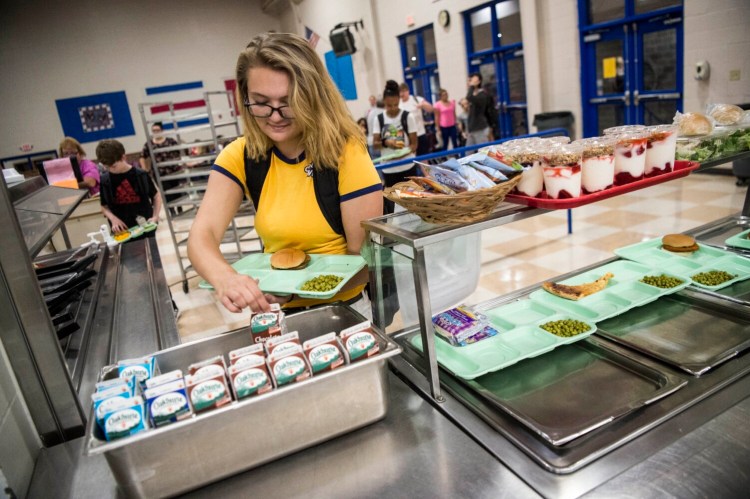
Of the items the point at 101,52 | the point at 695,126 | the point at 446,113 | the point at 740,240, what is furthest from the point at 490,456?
the point at 101,52

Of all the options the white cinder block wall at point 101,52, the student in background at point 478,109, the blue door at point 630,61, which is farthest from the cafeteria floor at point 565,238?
the white cinder block wall at point 101,52

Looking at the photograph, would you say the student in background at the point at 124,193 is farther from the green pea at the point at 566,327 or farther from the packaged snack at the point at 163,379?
the green pea at the point at 566,327

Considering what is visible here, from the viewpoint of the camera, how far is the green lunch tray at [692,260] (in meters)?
1.73

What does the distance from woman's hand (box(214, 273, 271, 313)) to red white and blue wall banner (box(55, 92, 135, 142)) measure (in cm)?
1460

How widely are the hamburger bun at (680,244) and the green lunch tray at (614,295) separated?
20cm

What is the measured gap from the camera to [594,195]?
1280mm

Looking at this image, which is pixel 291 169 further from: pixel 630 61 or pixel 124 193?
pixel 630 61

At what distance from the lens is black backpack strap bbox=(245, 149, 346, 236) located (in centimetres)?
168

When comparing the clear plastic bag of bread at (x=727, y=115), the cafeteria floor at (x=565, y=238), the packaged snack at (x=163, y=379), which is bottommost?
the cafeteria floor at (x=565, y=238)

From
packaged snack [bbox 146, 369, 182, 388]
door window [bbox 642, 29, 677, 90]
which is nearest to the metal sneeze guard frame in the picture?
packaged snack [bbox 146, 369, 182, 388]

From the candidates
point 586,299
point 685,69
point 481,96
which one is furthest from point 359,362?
point 481,96

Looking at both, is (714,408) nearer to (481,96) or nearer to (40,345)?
(40,345)

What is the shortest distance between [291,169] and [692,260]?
1.50m

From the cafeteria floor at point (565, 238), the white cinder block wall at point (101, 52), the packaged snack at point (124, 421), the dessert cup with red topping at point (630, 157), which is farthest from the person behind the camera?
the white cinder block wall at point (101, 52)
